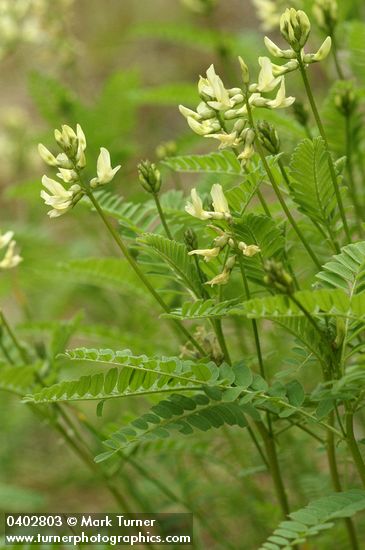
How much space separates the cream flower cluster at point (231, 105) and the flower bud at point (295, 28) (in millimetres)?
46

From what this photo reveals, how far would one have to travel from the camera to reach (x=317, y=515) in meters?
1.25

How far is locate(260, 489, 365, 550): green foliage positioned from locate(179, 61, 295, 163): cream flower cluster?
1.73 feet

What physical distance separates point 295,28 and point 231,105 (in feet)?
0.49

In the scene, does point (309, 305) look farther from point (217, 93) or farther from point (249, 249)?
point (217, 93)

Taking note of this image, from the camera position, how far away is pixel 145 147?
223 inches

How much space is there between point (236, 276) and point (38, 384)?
0.50 metres

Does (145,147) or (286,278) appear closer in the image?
(286,278)

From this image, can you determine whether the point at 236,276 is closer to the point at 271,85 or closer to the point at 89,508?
the point at 271,85

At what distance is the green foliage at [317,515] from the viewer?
47.0 inches

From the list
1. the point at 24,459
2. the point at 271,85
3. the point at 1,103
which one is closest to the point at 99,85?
the point at 1,103

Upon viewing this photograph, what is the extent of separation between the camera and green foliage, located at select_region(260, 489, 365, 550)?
119 centimetres

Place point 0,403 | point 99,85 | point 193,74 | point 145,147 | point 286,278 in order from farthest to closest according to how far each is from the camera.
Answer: point 99,85 < point 193,74 < point 145,147 < point 0,403 < point 286,278

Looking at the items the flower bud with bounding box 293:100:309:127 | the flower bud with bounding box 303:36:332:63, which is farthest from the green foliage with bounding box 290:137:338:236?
the flower bud with bounding box 293:100:309:127

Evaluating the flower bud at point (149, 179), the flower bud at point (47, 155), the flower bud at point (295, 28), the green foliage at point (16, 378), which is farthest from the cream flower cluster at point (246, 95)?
the green foliage at point (16, 378)
